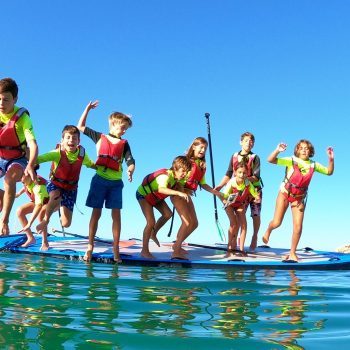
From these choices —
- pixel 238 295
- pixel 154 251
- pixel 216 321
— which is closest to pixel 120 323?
pixel 216 321

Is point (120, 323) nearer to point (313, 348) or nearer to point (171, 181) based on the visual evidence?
point (313, 348)

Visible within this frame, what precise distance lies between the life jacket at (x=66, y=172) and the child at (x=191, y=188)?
1723mm

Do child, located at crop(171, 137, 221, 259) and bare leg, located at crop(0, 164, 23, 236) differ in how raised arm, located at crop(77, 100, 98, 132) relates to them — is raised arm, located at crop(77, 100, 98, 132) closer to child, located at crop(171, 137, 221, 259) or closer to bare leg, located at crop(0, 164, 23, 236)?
bare leg, located at crop(0, 164, 23, 236)

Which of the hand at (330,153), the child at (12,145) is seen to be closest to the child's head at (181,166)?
the child at (12,145)

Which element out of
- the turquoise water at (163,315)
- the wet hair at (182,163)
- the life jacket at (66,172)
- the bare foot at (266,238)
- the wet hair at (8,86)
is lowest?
the turquoise water at (163,315)

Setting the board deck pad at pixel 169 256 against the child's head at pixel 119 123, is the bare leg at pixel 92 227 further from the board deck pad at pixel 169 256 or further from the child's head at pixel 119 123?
the child's head at pixel 119 123

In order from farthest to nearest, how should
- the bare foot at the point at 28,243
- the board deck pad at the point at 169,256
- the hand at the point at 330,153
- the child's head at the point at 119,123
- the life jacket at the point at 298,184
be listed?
the bare foot at the point at 28,243
the life jacket at the point at 298,184
the hand at the point at 330,153
the child's head at the point at 119,123
the board deck pad at the point at 169,256

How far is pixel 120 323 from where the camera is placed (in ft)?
8.49

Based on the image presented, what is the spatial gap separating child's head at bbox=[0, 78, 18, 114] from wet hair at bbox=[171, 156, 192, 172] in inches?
105

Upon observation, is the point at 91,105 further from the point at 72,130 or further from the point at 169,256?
the point at 169,256

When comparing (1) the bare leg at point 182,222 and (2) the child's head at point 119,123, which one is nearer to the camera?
(2) the child's head at point 119,123

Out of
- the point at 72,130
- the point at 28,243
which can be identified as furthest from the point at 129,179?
the point at 28,243

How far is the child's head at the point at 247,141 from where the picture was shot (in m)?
9.12

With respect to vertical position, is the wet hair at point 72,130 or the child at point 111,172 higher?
the wet hair at point 72,130
